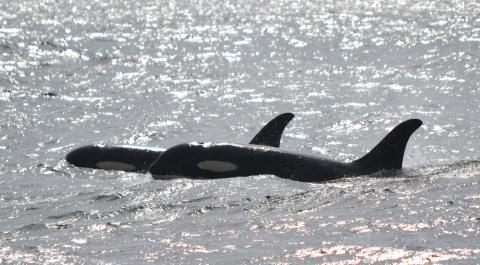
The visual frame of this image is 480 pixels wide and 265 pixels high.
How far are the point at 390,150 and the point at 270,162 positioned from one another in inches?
62.3

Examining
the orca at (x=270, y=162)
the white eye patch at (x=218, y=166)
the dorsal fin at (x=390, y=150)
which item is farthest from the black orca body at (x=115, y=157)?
the dorsal fin at (x=390, y=150)

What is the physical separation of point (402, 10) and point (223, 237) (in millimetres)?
47098

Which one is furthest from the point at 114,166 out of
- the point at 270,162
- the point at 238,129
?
the point at 238,129

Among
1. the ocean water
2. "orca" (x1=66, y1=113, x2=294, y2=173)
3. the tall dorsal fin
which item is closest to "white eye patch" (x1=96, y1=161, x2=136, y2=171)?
"orca" (x1=66, y1=113, x2=294, y2=173)

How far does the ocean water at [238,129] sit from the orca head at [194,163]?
456 mm

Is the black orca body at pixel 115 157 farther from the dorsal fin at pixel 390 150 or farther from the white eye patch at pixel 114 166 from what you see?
the dorsal fin at pixel 390 150

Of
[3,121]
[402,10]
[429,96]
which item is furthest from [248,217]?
[402,10]

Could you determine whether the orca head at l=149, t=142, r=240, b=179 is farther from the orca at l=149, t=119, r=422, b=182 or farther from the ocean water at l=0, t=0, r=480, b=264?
the ocean water at l=0, t=0, r=480, b=264

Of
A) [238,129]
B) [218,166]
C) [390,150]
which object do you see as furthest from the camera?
[238,129]

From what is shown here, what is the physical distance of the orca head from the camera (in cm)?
1415

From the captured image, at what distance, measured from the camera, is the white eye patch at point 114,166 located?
15594 mm

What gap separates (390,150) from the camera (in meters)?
14.0

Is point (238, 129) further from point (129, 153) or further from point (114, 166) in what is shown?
point (114, 166)

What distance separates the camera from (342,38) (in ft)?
130
